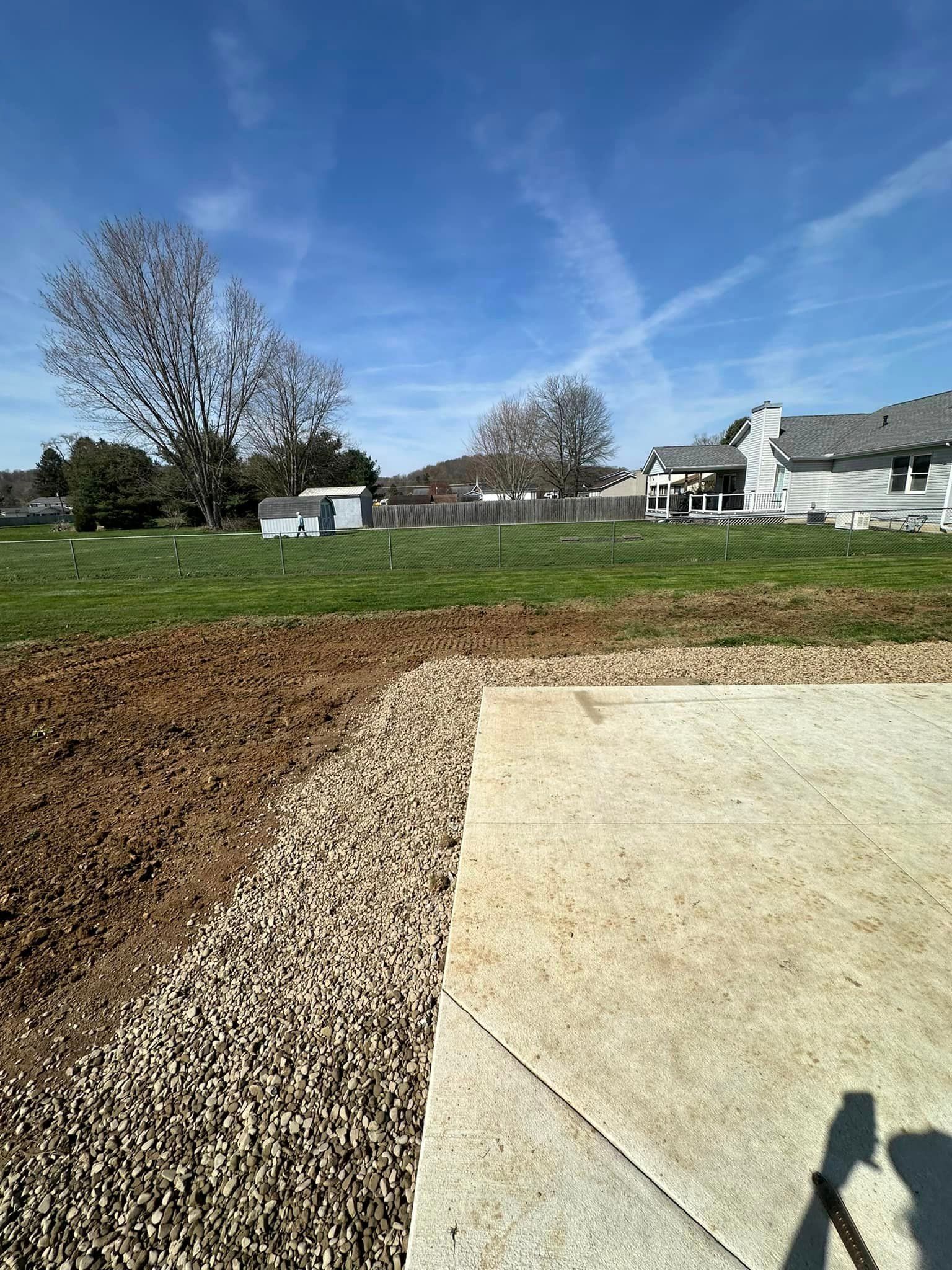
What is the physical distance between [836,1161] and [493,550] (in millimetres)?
17162

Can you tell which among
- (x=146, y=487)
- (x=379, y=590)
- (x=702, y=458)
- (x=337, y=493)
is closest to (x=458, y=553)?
(x=379, y=590)

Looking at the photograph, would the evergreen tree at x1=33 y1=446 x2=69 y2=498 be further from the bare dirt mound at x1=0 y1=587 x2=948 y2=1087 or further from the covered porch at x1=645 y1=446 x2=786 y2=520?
the bare dirt mound at x1=0 y1=587 x2=948 y2=1087

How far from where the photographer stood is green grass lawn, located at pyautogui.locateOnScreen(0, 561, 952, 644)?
28.9ft

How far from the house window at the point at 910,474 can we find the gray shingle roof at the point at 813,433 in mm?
3361

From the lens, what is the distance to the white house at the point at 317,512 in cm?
3017

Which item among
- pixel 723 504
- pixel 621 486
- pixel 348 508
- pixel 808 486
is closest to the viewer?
pixel 808 486

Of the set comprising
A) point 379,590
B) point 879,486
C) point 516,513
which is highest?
point 879,486

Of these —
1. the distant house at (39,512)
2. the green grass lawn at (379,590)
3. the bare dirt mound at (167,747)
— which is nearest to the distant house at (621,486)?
the green grass lawn at (379,590)

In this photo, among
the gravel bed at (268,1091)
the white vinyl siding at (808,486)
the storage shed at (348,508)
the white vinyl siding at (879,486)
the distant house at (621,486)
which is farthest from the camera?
the distant house at (621,486)

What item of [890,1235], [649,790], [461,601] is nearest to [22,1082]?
[890,1235]

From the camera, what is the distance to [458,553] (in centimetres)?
1725

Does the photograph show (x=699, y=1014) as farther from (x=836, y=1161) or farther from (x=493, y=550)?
(x=493, y=550)

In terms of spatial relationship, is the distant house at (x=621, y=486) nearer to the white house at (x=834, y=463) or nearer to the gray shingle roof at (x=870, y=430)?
the white house at (x=834, y=463)

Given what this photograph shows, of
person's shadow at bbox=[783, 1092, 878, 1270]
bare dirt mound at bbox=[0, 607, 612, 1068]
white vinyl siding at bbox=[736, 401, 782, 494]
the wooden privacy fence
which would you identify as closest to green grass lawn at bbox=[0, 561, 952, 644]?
bare dirt mound at bbox=[0, 607, 612, 1068]
